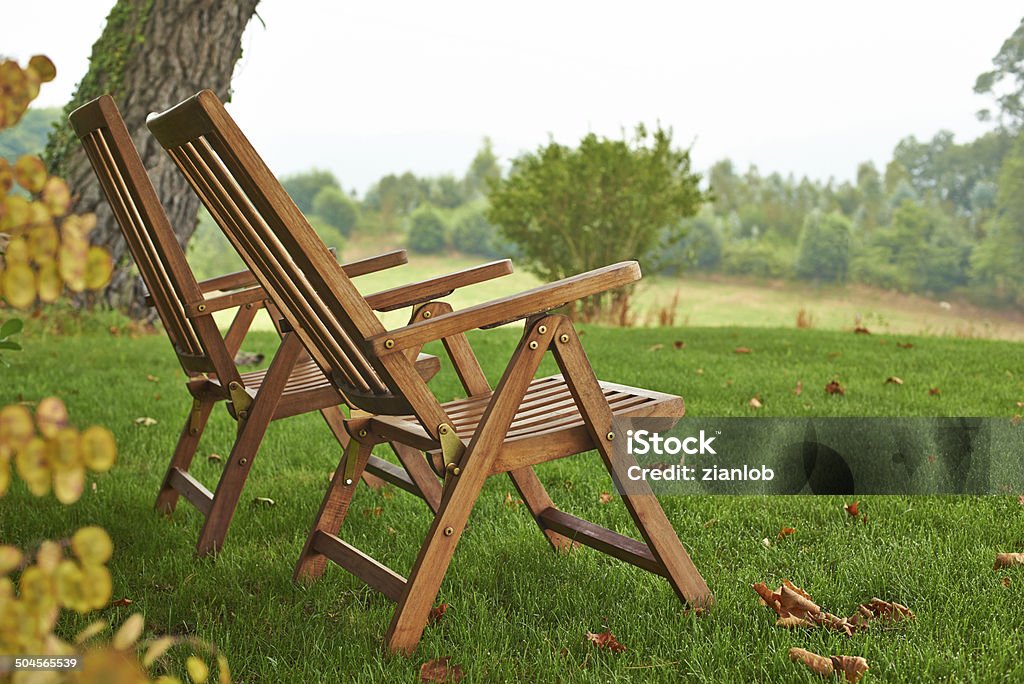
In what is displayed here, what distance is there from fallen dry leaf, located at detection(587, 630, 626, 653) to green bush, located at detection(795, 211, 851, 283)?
2459cm

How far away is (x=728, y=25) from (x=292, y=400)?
2691 cm

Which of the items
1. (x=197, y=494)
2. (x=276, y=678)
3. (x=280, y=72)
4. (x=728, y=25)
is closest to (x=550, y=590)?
(x=276, y=678)

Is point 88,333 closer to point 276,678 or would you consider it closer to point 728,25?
point 276,678

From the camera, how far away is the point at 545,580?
236 centimetres

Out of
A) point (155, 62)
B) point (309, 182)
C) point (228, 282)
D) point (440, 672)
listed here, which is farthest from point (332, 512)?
point (309, 182)

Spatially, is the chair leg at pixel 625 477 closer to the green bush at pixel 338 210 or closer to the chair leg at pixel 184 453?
the chair leg at pixel 184 453

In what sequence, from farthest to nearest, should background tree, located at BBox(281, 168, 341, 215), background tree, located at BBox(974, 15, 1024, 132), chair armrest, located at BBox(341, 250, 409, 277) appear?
background tree, located at BBox(281, 168, 341, 215), background tree, located at BBox(974, 15, 1024, 132), chair armrest, located at BBox(341, 250, 409, 277)

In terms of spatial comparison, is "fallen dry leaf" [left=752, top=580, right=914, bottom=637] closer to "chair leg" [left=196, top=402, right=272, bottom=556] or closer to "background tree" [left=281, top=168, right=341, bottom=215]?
"chair leg" [left=196, top=402, right=272, bottom=556]

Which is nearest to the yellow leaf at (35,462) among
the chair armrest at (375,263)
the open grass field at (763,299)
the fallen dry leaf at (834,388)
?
the chair armrest at (375,263)

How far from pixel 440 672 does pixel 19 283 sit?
1425mm

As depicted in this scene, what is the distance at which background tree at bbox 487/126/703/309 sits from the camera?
38.1ft

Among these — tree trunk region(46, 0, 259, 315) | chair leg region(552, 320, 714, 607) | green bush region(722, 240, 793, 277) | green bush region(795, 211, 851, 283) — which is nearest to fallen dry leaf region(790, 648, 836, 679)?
chair leg region(552, 320, 714, 607)

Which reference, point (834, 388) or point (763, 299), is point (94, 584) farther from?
point (763, 299)

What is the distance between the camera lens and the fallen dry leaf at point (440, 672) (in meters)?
1.86
